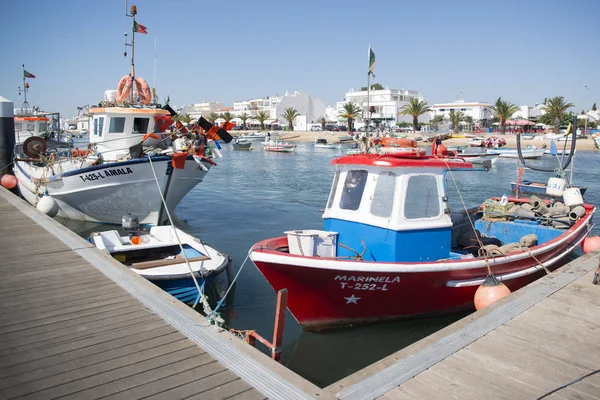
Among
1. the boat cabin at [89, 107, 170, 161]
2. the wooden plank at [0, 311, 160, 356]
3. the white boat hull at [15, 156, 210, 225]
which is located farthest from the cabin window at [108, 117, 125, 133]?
the wooden plank at [0, 311, 160, 356]

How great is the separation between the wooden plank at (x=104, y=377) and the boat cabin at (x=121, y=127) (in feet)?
41.5

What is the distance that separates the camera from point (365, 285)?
7.24 m

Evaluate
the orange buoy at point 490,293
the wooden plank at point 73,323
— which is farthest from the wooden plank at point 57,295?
the orange buoy at point 490,293

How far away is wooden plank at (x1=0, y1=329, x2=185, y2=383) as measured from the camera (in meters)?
4.10

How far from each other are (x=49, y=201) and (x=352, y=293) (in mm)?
11518

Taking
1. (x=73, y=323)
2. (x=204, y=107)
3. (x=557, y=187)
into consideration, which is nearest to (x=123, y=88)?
(x=73, y=323)

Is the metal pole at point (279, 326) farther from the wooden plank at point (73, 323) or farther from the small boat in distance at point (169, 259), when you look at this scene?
the small boat in distance at point (169, 259)

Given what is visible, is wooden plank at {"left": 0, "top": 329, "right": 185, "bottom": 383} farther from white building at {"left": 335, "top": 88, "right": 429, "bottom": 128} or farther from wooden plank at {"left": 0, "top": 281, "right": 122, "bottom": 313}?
white building at {"left": 335, "top": 88, "right": 429, "bottom": 128}

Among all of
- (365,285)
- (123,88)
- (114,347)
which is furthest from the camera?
(123,88)

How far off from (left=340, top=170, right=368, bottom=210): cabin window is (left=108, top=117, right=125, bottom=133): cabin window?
36.1 ft

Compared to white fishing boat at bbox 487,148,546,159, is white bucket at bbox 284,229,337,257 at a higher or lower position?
lower

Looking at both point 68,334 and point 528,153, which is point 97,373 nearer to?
point 68,334

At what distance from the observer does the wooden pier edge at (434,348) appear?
394cm

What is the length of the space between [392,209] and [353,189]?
0.83 metres
